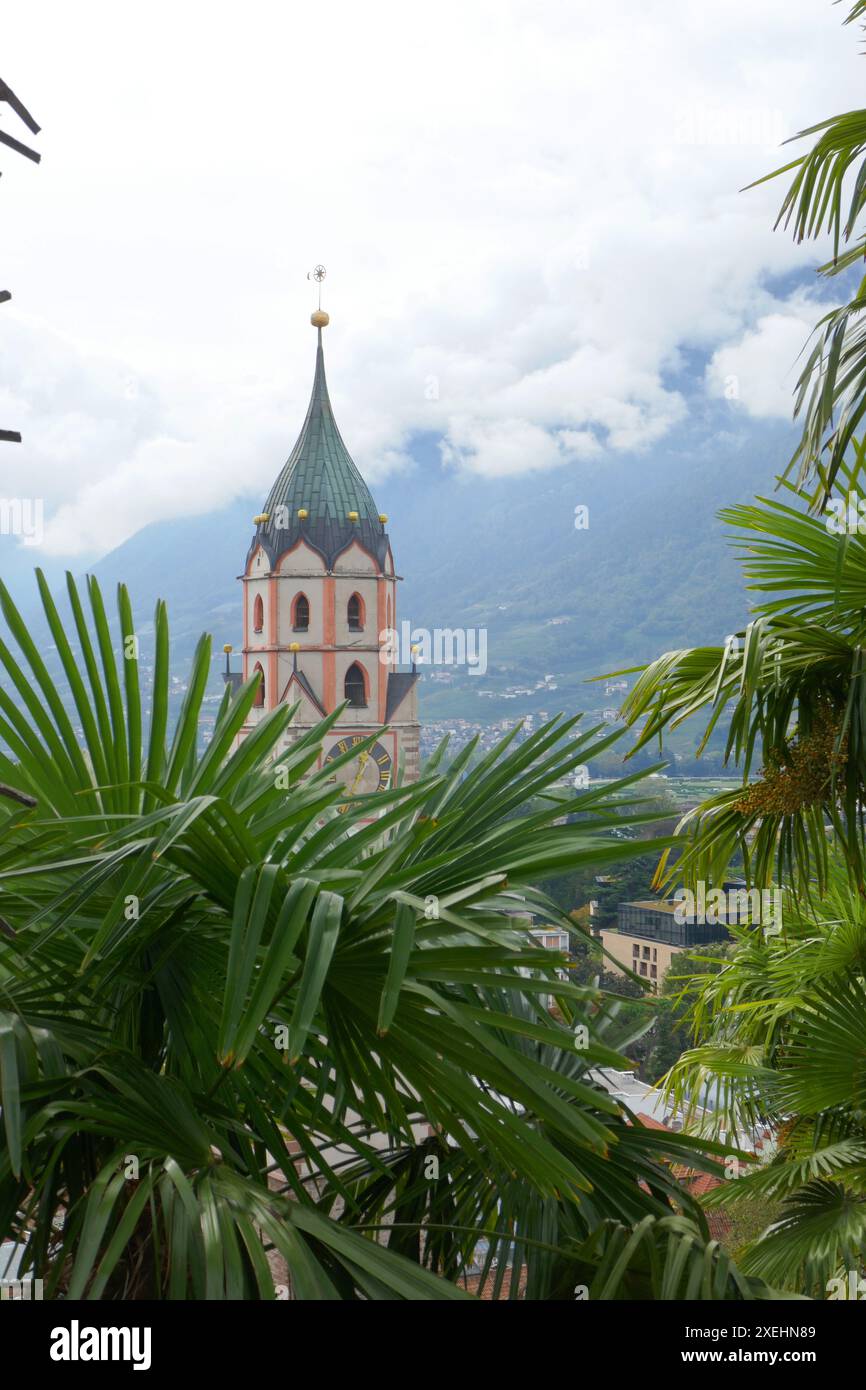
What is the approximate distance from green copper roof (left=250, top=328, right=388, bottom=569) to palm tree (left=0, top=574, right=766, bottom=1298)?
62.2 ft

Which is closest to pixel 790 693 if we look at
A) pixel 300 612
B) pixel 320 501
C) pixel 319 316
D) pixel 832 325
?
pixel 832 325

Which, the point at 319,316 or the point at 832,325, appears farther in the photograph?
the point at 319,316

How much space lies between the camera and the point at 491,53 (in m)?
66.2

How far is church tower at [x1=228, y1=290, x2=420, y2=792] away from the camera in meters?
20.3

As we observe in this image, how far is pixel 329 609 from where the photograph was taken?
800 inches

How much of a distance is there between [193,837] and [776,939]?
2.22 meters

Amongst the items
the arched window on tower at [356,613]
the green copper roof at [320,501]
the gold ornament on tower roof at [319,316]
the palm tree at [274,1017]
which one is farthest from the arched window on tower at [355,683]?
the palm tree at [274,1017]

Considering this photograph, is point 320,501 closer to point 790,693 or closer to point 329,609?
point 329,609

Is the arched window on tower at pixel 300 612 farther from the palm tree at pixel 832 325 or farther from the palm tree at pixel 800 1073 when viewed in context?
the palm tree at pixel 832 325

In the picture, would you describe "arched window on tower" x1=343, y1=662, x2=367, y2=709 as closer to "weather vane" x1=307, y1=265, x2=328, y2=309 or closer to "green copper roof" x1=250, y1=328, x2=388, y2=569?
"green copper roof" x1=250, y1=328, x2=388, y2=569

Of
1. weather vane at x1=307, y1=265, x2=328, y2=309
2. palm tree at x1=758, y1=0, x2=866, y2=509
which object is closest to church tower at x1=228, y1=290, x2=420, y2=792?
weather vane at x1=307, y1=265, x2=328, y2=309

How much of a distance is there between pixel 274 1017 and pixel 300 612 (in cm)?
1932
